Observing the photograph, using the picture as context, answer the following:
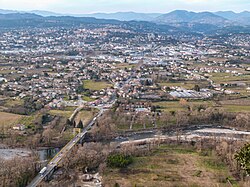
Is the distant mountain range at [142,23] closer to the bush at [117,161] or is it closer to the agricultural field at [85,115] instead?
the agricultural field at [85,115]

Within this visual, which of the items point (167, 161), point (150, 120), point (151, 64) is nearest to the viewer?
point (167, 161)

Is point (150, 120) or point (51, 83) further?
point (51, 83)

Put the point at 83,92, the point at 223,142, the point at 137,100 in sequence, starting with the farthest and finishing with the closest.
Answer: the point at 83,92 < the point at 137,100 < the point at 223,142

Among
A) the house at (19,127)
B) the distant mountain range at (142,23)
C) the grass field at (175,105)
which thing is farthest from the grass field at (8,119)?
the distant mountain range at (142,23)

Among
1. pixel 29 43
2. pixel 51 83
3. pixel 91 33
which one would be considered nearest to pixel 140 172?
pixel 51 83

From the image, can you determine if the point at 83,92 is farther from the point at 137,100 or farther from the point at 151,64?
the point at 151,64

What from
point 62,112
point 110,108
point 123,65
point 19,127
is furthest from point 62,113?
point 123,65

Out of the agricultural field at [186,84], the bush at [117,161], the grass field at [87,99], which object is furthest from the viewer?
the agricultural field at [186,84]

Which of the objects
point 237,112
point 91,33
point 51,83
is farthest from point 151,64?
point 91,33
